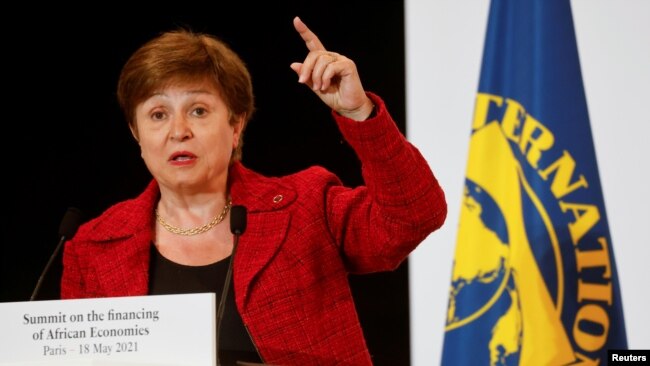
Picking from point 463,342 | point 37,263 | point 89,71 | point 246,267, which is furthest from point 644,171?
point 37,263

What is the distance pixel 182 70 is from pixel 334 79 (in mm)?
458

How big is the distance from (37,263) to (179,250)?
4.16ft

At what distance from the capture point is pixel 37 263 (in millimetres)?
2877

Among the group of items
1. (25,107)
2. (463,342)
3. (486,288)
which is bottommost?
(463,342)

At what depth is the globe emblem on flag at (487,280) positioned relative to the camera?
2410 millimetres

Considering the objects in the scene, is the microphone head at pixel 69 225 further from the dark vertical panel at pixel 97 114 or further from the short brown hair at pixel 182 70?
the dark vertical panel at pixel 97 114

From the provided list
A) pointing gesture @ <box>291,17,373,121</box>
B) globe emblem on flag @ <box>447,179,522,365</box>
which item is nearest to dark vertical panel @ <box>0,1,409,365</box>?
globe emblem on flag @ <box>447,179,522,365</box>

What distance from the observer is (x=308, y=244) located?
70.1 inches

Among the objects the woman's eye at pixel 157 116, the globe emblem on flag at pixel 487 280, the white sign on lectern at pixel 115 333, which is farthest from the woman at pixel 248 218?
the globe emblem on flag at pixel 487 280

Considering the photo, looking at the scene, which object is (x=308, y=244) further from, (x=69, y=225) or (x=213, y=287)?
(x=69, y=225)

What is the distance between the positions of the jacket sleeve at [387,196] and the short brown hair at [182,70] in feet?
1.37

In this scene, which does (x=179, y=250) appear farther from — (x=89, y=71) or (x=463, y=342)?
(x=89, y=71)

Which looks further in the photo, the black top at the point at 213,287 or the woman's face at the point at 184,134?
the woman's face at the point at 184,134

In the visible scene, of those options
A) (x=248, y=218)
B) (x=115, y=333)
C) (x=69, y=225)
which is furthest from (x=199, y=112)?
(x=115, y=333)
